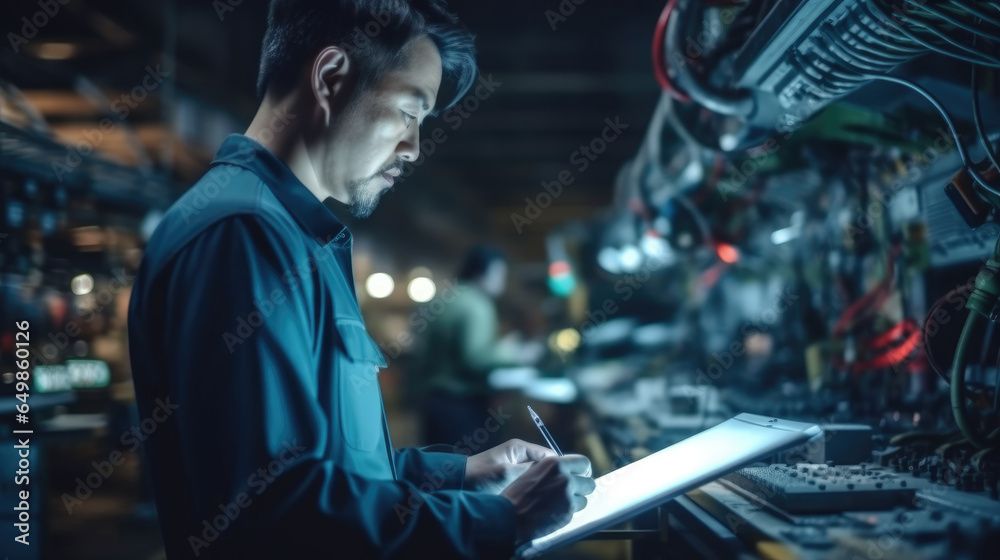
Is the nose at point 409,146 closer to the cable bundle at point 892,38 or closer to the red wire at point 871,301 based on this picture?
the cable bundle at point 892,38

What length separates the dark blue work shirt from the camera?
0.78m

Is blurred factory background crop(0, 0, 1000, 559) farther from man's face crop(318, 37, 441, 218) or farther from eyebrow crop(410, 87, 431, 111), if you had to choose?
eyebrow crop(410, 87, 431, 111)

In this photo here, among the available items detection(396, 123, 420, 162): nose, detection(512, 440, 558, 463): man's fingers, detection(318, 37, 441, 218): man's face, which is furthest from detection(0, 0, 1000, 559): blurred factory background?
detection(396, 123, 420, 162): nose

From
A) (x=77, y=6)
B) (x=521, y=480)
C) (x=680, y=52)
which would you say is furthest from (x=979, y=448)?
(x=77, y=6)

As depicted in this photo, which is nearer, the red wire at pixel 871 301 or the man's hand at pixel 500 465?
the man's hand at pixel 500 465

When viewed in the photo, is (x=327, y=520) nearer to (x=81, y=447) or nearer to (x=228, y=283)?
Result: (x=228, y=283)

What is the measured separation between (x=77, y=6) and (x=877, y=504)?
6.04 meters

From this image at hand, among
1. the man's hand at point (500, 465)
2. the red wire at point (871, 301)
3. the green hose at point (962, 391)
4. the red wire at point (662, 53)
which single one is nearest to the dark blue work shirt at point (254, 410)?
the man's hand at point (500, 465)

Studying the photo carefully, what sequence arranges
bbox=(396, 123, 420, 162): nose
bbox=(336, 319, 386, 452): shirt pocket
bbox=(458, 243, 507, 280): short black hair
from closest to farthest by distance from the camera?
1. bbox=(336, 319, 386, 452): shirt pocket
2. bbox=(396, 123, 420, 162): nose
3. bbox=(458, 243, 507, 280): short black hair

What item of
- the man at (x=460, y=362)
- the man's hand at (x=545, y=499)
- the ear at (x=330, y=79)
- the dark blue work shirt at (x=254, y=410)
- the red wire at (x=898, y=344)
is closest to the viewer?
the dark blue work shirt at (x=254, y=410)

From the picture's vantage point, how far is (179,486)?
0.87 metres

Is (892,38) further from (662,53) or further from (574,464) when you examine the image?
(574,464)

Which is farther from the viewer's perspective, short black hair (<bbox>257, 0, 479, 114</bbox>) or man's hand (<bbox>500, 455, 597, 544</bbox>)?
short black hair (<bbox>257, 0, 479, 114</bbox>)

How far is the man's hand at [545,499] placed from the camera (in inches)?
35.3
